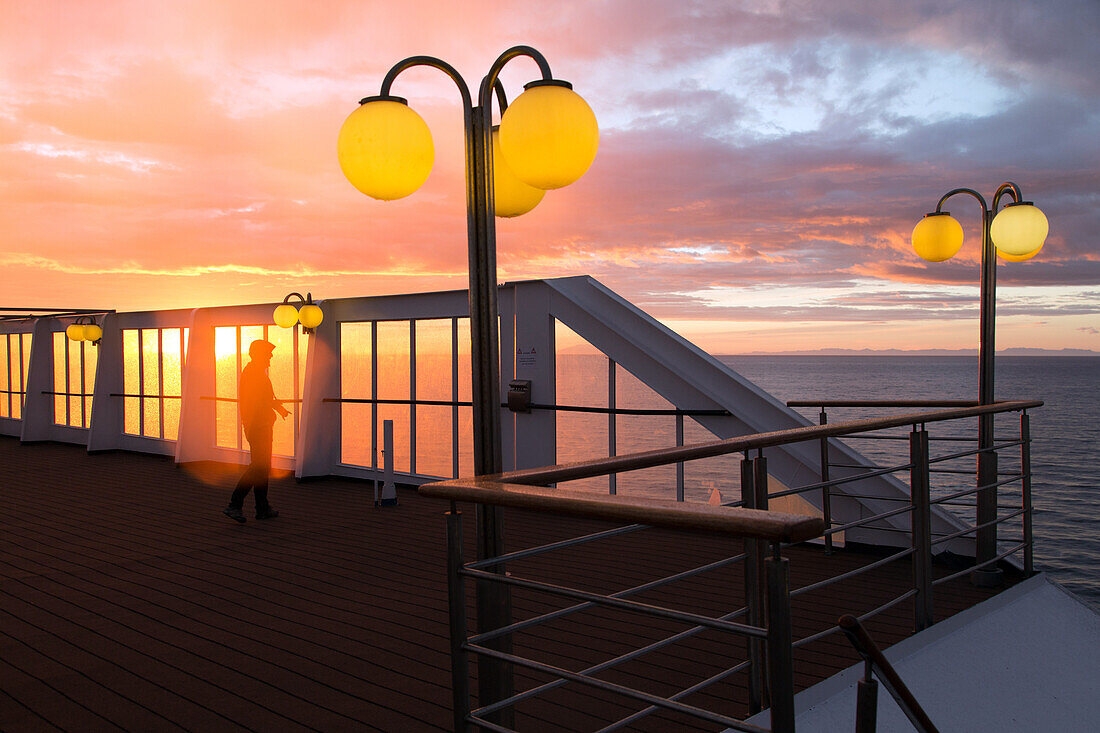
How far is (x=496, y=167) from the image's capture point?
3.13 metres

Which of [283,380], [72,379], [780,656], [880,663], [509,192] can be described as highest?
[509,192]

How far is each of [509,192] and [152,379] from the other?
1464 centimetres

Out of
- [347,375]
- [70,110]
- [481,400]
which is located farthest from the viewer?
[70,110]

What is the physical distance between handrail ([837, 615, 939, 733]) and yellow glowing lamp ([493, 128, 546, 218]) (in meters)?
2.04

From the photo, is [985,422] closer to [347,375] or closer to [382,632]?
[382,632]

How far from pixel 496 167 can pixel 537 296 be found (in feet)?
19.0

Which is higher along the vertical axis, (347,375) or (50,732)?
(347,375)

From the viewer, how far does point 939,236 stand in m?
5.89

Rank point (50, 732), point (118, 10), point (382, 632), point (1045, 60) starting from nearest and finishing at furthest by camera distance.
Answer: point (50, 732) → point (382, 632) → point (118, 10) → point (1045, 60)

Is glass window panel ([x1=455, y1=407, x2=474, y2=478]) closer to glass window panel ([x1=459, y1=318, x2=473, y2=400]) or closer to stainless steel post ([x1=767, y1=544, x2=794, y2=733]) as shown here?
glass window panel ([x1=459, y1=318, x2=473, y2=400])

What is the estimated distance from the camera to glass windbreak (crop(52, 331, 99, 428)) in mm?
17891

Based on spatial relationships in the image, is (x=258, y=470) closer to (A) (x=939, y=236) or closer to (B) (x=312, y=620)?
(B) (x=312, y=620)

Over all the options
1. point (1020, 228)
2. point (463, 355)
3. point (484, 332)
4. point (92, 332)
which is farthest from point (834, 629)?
point (92, 332)

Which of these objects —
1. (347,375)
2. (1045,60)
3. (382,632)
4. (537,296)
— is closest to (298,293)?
(347,375)
